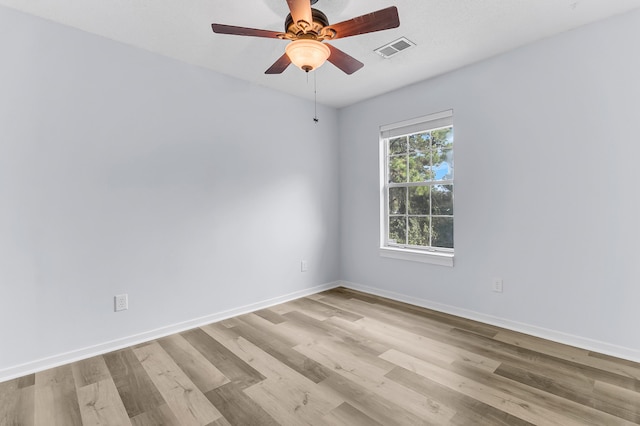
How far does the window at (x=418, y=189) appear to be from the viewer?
3.30 meters

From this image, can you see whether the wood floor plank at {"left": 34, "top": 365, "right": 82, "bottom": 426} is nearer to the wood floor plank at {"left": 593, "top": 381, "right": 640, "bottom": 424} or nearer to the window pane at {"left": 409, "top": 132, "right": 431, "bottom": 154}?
the wood floor plank at {"left": 593, "top": 381, "right": 640, "bottom": 424}

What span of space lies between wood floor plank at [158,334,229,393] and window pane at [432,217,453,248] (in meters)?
2.50

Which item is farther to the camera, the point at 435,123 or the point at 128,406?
the point at 435,123

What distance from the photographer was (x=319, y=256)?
4109 millimetres

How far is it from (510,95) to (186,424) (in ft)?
11.4

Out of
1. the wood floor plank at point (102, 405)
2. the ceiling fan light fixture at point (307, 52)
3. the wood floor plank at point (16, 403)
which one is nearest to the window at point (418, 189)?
the ceiling fan light fixture at point (307, 52)

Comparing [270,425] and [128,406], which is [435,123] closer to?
[270,425]

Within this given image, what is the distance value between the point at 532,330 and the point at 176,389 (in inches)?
112

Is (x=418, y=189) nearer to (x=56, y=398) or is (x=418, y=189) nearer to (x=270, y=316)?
(x=270, y=316)

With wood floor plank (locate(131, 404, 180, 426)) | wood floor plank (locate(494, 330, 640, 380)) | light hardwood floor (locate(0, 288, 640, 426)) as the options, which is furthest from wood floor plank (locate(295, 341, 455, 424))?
wood floor plank (locate(494, 330, 640, 380))

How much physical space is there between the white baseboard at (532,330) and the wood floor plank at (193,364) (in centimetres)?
225

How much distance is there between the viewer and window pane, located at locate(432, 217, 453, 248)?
10.7 feet

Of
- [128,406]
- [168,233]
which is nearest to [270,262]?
[168,233]

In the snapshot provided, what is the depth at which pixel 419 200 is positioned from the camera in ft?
11.7
